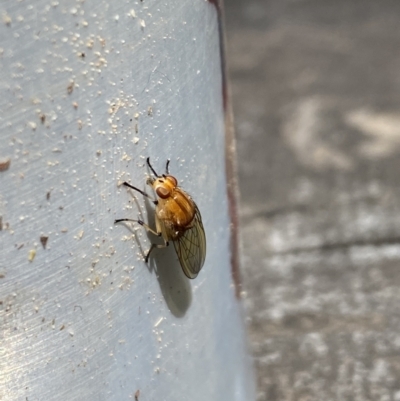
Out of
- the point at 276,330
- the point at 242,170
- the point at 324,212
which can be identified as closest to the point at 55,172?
the point at 276,330

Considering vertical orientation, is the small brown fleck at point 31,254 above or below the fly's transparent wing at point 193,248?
below

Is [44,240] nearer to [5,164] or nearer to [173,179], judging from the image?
[5,164]

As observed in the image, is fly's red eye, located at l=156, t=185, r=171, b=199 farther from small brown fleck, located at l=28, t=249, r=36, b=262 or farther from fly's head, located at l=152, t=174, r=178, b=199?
small brown fleck, located at l=28, t=249, r=36, b=262

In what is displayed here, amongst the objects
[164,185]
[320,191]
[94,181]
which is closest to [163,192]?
[164,185]

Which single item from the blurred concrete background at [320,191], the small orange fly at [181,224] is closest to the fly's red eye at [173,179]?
the small orange fly at [181,224]

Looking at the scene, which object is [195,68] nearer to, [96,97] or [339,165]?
[96,97]

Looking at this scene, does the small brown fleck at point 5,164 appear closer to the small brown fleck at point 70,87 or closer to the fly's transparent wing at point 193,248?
the small brown fleck at point 70,87
